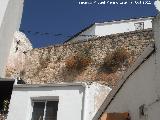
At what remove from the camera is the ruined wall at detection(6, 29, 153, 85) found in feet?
79.5

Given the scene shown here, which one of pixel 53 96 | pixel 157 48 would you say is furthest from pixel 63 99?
pixel 157 48

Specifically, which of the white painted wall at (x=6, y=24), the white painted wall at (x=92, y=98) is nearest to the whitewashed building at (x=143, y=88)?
the white painted wall at (x=92, y=98)

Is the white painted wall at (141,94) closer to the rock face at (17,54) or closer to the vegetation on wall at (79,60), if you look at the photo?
the vegetation on wall at (79,60)

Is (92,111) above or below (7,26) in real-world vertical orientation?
below

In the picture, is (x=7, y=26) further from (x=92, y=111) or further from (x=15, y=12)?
(x=92, y=111)

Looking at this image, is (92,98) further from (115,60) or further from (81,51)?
(81,51)

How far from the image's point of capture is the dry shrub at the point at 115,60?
79.3 feet

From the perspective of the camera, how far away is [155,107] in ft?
17.4

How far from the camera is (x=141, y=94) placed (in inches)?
234

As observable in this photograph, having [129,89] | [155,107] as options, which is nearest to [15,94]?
[129,89]

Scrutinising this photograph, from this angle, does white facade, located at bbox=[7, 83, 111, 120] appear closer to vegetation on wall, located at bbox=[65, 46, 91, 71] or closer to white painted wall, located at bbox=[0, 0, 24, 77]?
white painted wall, located at bbox=[0, 0, 24, 77]

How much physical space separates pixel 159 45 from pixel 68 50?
2167 cm

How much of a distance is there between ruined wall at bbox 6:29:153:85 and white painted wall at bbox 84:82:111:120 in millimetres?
7282

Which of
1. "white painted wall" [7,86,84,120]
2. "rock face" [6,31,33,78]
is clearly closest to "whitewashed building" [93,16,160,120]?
"white painted wall" [7,86,84,120]
